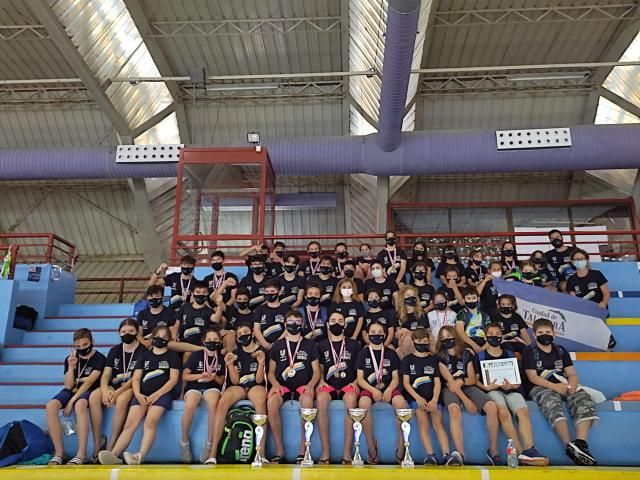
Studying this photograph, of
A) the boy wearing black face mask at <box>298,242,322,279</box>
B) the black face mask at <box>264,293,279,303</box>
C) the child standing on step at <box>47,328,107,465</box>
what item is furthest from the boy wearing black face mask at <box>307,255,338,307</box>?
the child standing on step at <box>47,328,107,465</box>

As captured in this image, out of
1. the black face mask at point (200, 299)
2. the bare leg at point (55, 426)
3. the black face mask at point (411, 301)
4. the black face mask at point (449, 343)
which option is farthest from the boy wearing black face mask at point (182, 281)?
the black face mask at point (449, 343)

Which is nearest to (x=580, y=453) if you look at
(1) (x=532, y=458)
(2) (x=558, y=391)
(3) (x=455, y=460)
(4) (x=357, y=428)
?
(1) (x=532, y=458)

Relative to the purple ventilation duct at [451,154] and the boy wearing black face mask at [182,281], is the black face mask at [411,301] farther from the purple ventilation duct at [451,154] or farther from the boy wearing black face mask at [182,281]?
the purple ventilation duct at [451,154]

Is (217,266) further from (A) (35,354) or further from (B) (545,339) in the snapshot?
(B) (545,339)

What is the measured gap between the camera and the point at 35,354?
736cm

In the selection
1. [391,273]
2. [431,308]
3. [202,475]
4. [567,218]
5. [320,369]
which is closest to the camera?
[202,475]

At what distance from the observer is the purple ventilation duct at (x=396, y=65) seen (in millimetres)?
7312

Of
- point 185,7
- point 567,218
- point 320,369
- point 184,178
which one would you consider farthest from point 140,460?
point 567,218

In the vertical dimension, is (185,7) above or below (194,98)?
above

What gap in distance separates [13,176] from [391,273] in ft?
31.8

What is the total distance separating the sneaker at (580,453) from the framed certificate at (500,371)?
0.67m

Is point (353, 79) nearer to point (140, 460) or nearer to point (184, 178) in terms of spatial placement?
point (184, 178)

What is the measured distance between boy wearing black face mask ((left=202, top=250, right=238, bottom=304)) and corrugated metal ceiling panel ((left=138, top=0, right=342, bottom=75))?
6587mm

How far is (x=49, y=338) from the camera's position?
7.87m
